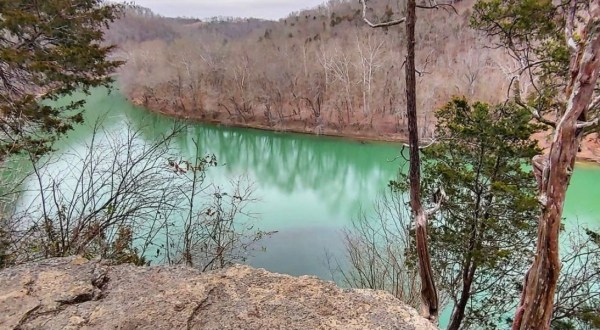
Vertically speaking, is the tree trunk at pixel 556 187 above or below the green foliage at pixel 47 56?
below

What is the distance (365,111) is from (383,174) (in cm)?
1038

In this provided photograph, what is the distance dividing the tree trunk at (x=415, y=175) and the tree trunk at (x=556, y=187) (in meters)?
0.78

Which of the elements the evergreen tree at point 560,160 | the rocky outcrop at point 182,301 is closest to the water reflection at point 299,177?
the rocky outcrop at point 182,301

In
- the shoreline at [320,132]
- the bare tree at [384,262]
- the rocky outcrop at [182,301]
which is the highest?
the rocky outcrop at [182,301]

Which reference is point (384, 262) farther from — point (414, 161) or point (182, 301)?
point (182, 301)

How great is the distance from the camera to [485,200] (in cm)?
684

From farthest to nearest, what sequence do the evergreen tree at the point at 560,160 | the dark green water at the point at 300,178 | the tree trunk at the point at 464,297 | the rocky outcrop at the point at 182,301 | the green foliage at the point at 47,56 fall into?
the dark green water at the point at 300,178
the tree trunk at the point at 464,297
the green foliage at the point at 47,56
the evergreen tree at the point at 560,160
the rocky outcrop at the point at 182,301

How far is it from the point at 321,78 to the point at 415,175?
26.2 meters

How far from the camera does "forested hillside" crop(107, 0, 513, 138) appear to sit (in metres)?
25.8

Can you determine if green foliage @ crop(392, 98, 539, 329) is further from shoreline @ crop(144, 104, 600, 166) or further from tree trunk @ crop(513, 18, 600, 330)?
shoreline @ crop(144, 104, 600, 166)

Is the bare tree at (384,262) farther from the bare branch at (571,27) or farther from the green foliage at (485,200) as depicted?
the bare branch at (571,27)

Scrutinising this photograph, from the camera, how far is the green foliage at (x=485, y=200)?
6469 mm

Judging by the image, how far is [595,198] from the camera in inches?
584

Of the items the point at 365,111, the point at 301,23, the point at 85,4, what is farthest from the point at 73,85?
the point at 301,23
